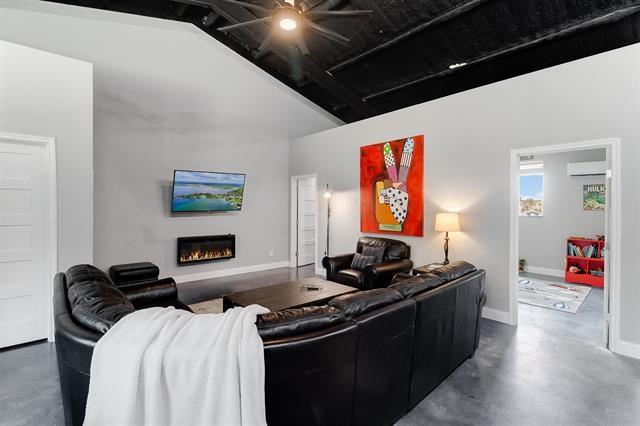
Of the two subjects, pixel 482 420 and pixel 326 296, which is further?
pixel 326 296

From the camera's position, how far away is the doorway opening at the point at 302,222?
7125 mm

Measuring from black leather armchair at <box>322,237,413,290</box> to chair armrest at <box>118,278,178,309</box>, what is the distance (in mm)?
2318

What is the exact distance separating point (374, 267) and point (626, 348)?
2.57m

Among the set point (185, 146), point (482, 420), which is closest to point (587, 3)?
point (482, 420)

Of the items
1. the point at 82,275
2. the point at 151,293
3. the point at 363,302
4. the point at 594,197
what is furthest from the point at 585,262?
the point at 82,275

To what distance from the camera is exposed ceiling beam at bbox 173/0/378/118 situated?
3.80m

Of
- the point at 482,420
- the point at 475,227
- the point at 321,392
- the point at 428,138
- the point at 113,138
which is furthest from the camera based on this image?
the point at 113,138

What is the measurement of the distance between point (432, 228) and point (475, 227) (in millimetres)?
634

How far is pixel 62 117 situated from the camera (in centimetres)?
321

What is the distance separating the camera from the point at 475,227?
4.05 m

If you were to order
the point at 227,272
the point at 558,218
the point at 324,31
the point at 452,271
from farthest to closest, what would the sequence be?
the point at 227,272 < the point at 558,218 < the point at 324,31 < the point at 452,271

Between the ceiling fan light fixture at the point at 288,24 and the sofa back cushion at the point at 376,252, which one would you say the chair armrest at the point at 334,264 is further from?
the ceiling fan light fixture at the point at 288,24

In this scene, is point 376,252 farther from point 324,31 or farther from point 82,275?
point 82,275

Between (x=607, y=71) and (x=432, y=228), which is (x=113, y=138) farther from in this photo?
(x=607, y=71)
